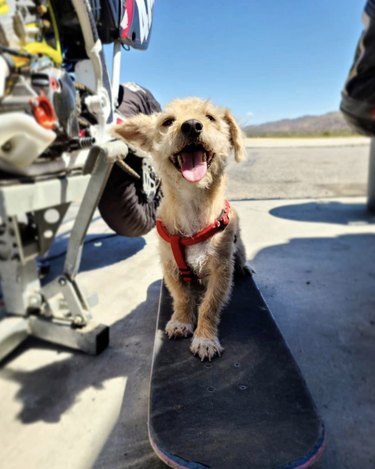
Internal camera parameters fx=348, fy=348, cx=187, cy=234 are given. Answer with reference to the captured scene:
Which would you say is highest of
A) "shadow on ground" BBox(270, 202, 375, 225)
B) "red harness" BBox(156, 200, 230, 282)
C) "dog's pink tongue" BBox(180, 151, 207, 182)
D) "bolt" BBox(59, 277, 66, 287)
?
"dog's pink tongue" BBox(180, 151, 207, 182)

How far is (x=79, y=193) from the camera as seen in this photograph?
A: 4.98ft

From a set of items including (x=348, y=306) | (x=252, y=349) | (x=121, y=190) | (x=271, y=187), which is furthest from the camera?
(x=271, y=187)

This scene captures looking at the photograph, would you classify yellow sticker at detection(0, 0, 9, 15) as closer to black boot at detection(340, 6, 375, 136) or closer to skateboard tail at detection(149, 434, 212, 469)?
black boot at detection(340, 6, 375, 136)

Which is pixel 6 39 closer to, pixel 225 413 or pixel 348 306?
pixel 225 413

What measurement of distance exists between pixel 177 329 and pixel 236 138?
1019 mm

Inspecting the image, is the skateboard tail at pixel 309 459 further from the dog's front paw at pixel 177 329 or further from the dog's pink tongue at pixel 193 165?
the dog's pink tongue at pixel 193 165

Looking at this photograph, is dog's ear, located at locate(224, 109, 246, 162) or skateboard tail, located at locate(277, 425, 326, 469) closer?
skateboard tail, located at locate(277, 425, 326, 469)

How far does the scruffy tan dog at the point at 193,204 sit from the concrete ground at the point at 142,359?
345 mm

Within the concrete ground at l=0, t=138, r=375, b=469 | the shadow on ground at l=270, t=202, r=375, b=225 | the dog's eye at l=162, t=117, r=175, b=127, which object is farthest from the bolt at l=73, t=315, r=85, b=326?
the shadow on ground at l=270, t=202, r=375, b=225

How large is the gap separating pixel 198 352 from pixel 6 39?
141 centimetres

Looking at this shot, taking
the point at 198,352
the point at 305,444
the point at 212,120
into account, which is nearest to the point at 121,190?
the point at 212,120

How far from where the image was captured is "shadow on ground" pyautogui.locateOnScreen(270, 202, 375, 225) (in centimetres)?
391

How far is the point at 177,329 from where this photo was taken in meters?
1.60

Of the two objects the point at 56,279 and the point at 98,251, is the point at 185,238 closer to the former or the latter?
the point at 56,279
